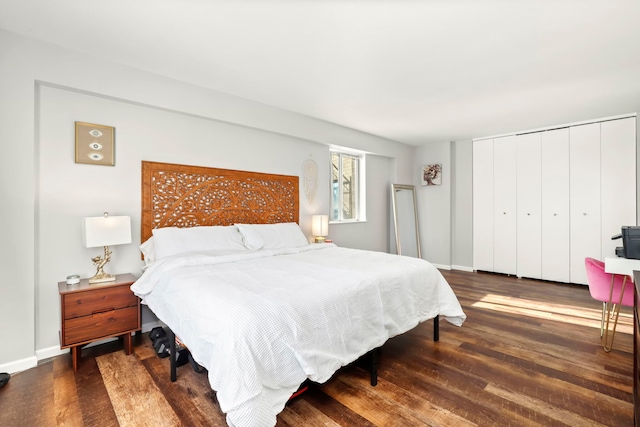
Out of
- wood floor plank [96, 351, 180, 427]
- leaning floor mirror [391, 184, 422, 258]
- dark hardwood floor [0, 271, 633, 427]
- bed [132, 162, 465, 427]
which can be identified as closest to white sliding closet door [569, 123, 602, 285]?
dark hardwood floor [0, 271, 633, 427]

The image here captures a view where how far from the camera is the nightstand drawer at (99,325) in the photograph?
2168 millimetres

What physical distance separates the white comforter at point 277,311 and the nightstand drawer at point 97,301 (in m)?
0.18

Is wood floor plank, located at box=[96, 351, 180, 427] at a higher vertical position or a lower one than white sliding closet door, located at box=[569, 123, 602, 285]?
lower

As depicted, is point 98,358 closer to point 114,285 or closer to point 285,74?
point 114,285

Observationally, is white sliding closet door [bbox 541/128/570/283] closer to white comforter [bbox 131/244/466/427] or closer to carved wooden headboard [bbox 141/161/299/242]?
white comforter [bbox 131/244/466/427]

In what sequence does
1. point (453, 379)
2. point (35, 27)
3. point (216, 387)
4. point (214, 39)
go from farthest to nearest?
point (214, 39) < point (35, 27) < point (453, 379) < point (216, 387)

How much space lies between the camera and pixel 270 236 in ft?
11.1

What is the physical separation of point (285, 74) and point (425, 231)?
445 cm

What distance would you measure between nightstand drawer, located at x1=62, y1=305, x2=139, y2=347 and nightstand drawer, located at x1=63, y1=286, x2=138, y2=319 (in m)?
0.04

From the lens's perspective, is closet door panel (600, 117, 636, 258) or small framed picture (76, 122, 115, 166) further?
closet door panel (600, 117, 636, 258)

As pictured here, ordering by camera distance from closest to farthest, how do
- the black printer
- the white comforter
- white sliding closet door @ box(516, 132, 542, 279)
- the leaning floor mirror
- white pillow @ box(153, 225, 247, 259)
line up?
the white comforter → the black printer → white pillow @ box(153, 225, 247, 259) → white sliding closet door @ box(516, 132, 542, 279) → the leaning floor mirror

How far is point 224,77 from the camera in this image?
9.76ft

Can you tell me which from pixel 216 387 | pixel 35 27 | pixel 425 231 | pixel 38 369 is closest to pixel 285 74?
pixel 35 27

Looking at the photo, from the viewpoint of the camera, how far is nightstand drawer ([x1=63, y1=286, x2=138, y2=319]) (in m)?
2.18
